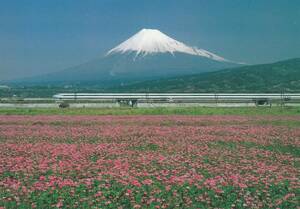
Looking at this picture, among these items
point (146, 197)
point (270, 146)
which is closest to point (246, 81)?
point (270, 146)

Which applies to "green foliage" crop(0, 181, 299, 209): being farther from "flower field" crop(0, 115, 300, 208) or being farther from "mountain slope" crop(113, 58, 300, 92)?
"mountain slope" crop(113, 58, 300, 92)

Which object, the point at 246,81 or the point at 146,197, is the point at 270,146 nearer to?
the point at 146,197

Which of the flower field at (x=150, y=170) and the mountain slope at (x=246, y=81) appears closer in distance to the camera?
the flower field at (x=150, y=170)

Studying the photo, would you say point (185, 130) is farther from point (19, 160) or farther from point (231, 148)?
point (19, 160)

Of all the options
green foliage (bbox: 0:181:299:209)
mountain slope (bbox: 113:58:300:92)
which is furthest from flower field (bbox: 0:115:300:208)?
mountain slope (bbox: 113:58:300:92)

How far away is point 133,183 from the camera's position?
9695 mm

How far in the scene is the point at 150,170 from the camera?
11242 millimetres

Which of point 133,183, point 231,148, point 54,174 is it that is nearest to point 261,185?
point 133,183

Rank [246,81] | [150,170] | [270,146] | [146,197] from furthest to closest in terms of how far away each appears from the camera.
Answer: [246,81]
[270,146]
[150,170]
[146,197]

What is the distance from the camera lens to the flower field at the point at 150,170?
8711 millimetres

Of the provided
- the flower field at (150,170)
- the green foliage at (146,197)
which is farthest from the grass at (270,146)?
the green foliage at (146,197)

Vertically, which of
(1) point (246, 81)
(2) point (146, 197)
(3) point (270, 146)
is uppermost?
(1) point (246, 81)

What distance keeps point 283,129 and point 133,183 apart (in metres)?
13.6

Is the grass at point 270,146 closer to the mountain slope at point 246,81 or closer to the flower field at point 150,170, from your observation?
the flower field at point 150,170
